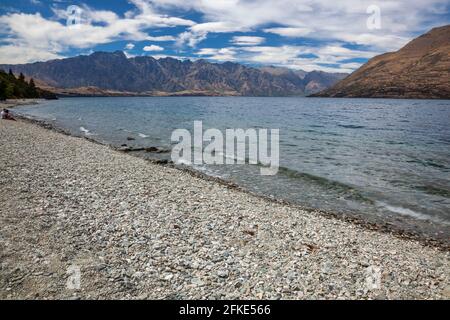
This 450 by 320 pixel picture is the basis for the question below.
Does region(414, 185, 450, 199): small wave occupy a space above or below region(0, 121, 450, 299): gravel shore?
below

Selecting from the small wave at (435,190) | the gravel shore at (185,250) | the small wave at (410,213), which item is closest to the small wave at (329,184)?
the small wave at (410,213)

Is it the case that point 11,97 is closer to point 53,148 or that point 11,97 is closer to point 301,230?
point 53,148

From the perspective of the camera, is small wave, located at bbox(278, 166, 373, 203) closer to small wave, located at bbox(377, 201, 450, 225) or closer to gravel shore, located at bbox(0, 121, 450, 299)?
small wave, located at bbox(377, 201, 450, 225)

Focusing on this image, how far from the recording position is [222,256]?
12141 mm

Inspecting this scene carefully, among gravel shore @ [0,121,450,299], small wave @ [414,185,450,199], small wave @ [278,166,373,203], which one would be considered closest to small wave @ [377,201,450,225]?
small wave @ [278,166,373,203]

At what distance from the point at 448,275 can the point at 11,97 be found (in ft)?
607

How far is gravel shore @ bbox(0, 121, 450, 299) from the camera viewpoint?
33.4ft

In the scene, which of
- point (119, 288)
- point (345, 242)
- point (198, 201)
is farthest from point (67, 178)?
point (345, 242)

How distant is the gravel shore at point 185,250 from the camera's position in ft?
33.4

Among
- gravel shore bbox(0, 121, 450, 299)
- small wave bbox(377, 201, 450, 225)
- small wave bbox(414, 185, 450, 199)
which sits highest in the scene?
gravel shore bbox(0, 121, 450, 299)

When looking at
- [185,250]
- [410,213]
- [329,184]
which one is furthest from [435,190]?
[185,250]

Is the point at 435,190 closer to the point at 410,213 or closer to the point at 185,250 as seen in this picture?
the point at 410,213

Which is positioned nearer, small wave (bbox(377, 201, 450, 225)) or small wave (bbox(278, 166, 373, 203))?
small wave (bbox(377, 201, 450, 225))

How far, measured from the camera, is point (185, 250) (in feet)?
40.7
